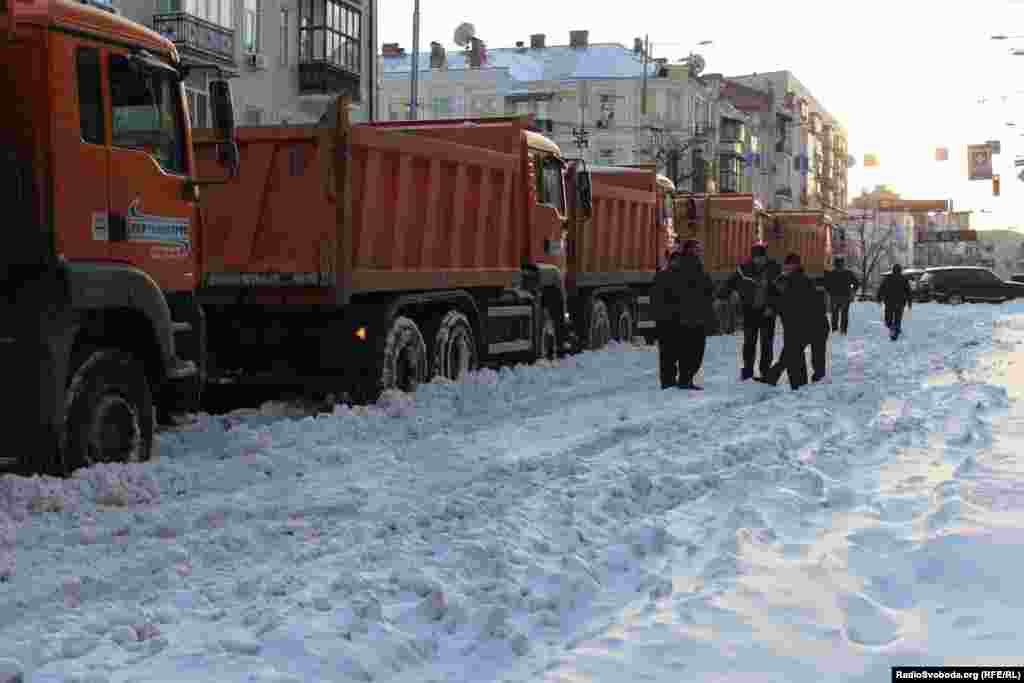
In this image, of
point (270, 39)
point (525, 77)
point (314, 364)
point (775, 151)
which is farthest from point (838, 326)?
point (775, 151)

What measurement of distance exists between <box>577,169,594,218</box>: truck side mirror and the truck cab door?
8778mm

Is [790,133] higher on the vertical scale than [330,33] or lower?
higher

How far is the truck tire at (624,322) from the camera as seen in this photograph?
20.0 metres

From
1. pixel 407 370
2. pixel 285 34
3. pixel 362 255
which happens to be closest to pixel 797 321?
pixel 407 370

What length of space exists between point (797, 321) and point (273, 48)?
76.3ft

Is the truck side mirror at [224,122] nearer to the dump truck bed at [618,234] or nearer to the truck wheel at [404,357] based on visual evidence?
the truck wheel at [404,357]

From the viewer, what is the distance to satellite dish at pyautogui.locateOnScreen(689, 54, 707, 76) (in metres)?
80.8

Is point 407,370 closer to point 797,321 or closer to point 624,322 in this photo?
point 797,321

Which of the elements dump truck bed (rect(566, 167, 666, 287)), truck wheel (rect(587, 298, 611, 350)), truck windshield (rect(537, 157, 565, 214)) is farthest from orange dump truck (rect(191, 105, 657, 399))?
truck wheel (rect(587, 298, 611, 350))

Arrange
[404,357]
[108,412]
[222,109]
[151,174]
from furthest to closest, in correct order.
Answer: [404,357] → [222,109] → [151,174] → [108,412]

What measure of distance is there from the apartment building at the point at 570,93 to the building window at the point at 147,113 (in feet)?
211

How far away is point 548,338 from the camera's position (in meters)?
16.0

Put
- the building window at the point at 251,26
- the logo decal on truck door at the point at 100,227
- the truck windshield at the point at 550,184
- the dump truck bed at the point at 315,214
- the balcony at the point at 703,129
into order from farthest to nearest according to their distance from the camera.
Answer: the balcony at the point at 703,129 < the building window at the point at 251,26 < the truck windshield at the point at 550,184 < the dump truck bed at the point at 315,214 < the logo decal on truck door at the point at 100,227

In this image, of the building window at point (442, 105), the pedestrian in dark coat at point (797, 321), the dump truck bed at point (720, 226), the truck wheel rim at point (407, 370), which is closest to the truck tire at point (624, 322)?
the dump truck bed at point (720, 226)
